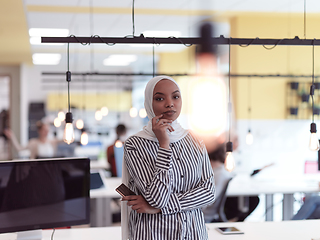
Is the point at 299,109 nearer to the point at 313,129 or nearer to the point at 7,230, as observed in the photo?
the point at 313,129

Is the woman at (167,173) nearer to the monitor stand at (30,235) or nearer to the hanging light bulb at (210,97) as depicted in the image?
the monitor stand at (30,235)

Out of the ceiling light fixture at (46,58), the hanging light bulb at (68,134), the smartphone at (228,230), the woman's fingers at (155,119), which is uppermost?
the ceiling light fixture at (46,58)

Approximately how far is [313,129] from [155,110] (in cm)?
148

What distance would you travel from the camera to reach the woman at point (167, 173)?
1.68 meters

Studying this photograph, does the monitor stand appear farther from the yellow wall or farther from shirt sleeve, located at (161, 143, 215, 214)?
the yellow wall

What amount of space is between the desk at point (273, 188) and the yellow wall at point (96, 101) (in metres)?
9.06

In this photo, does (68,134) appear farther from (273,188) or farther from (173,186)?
(273,188)

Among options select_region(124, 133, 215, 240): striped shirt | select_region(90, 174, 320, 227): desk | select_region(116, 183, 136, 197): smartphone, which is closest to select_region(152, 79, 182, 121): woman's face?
select_region(124, 133, 215, 240): striped shirt

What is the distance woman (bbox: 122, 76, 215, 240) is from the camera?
5.51 feet

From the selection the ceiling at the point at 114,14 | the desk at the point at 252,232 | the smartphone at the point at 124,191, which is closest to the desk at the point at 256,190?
the desk at the point at 252,232

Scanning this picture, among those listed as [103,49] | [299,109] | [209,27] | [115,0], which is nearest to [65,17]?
[115,0]

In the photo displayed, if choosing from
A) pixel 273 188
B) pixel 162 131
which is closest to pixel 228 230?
pixel 162 131

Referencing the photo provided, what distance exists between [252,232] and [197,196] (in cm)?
105

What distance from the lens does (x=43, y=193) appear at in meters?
2.23
